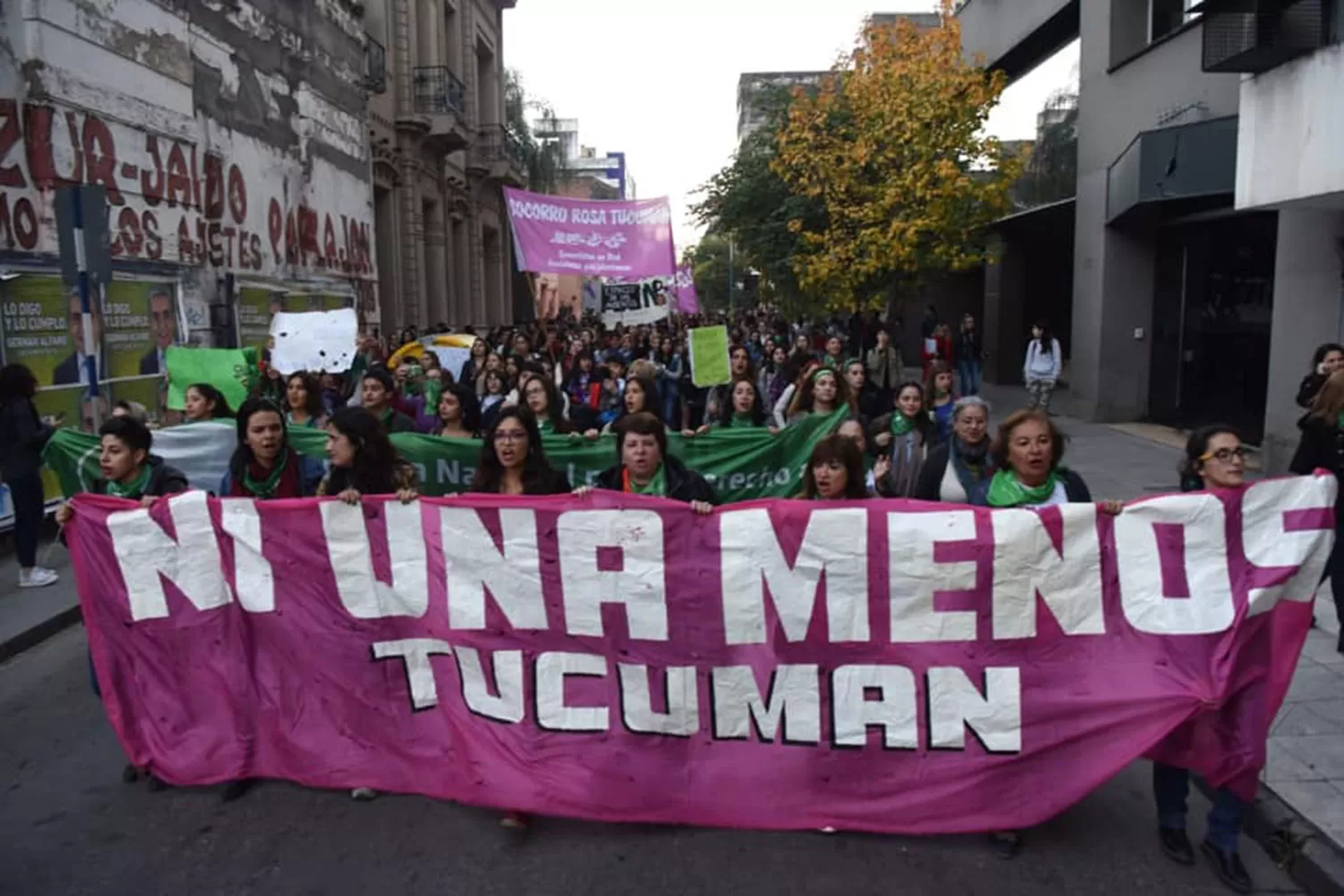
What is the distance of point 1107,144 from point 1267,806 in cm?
1466

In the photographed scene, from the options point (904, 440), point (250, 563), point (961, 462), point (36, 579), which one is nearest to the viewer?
point (250, 563)

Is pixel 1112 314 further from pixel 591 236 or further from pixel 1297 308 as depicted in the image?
pixel 591 236

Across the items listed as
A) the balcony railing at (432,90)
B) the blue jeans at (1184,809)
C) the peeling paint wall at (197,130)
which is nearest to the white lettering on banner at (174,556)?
the blue jeans at (1184,809)

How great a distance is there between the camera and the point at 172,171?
12.0m

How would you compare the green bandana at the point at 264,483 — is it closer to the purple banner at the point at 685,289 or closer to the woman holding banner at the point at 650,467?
the woman holding banner at the point at 650,467

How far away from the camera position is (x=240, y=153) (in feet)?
45.8

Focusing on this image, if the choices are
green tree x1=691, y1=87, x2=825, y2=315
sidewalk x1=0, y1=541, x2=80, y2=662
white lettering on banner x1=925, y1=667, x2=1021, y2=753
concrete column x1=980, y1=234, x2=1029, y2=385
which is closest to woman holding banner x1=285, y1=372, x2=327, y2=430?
sidewalk x1=0, y1=541, x2=80, y2=662

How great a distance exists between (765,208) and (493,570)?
695 inches

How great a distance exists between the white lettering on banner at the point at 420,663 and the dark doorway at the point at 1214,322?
12683 mm

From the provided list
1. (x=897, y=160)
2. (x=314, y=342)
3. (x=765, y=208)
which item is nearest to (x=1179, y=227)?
(x=897, y=160)

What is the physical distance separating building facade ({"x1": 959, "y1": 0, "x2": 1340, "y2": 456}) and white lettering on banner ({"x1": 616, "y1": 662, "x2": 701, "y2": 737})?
838 cm

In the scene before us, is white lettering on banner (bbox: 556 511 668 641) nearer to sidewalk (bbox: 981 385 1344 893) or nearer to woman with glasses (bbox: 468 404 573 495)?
woman with glasses (bbox: 468 404 573 495)

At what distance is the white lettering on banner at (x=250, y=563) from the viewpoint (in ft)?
14.5

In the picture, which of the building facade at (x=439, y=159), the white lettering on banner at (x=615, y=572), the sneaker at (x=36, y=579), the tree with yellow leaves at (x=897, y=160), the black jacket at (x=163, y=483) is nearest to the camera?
the white lettering on banner at (x=615, y=572)
